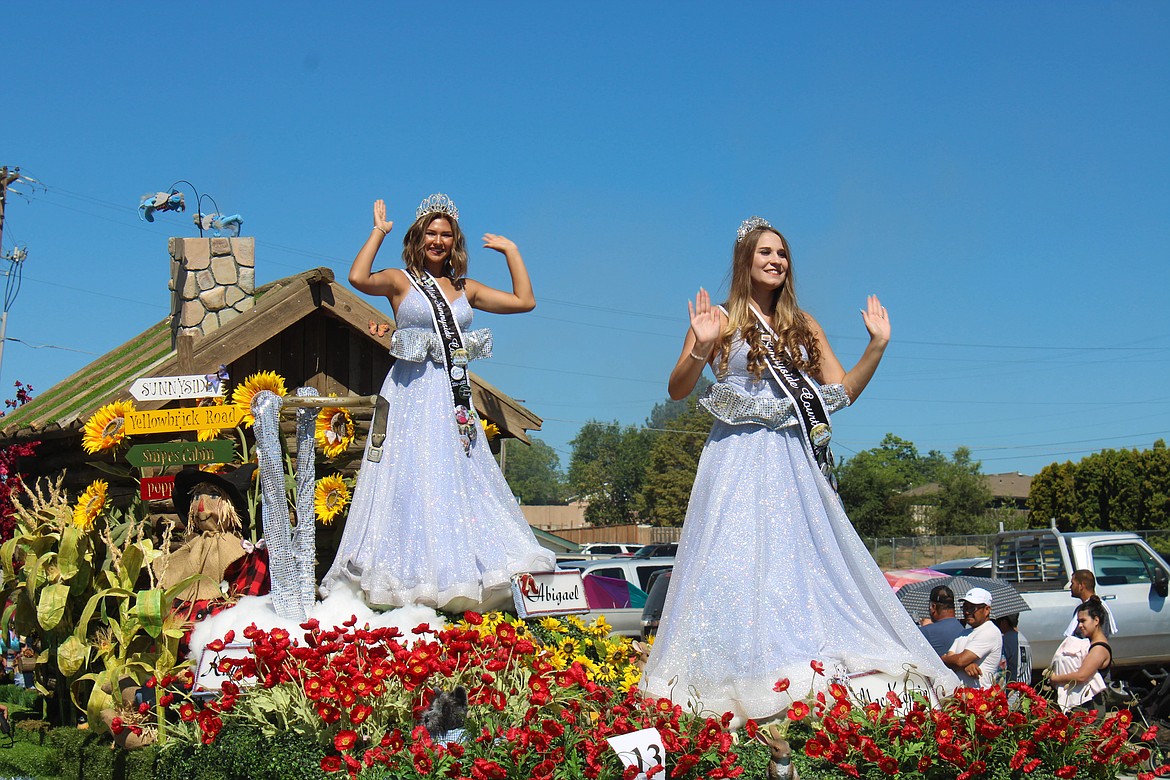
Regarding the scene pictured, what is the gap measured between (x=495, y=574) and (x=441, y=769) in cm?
207

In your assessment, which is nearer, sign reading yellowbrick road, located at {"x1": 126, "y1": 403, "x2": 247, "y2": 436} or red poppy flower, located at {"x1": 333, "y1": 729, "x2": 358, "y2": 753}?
red poppy flower, located at {"x1": 333, "y1": 729, "x2": 358, "y2": 753}

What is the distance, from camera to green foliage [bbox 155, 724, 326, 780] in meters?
3.99

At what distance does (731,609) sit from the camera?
460cm

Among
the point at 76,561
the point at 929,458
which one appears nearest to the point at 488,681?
the point at 76,561

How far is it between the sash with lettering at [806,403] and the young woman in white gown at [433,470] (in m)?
1.61

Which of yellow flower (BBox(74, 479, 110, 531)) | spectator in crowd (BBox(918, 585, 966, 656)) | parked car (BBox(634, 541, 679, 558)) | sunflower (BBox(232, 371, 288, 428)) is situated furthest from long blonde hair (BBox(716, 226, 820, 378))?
parked car (BBox(634, 541, 679, 558))

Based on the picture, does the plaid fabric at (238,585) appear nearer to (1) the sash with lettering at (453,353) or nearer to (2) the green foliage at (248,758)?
(1) the sash with lettering at (453,353)

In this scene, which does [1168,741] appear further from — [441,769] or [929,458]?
[929,458]

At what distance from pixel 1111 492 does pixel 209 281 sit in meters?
36.9

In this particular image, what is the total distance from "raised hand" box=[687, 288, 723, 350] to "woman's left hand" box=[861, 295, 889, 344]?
0.70 m

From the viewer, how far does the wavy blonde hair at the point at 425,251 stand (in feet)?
21.0

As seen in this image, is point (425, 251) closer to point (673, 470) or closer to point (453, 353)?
point (453, 353)

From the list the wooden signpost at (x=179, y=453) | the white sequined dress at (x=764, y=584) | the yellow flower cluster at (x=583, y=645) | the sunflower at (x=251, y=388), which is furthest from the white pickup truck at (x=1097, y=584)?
the wooden signpost at (x=179, y=453)

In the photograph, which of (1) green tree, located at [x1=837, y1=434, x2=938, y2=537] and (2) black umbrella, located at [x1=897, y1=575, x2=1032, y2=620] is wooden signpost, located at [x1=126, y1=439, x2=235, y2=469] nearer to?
(2) black umbrella, located at [x1=897, y1=575, x2=1032, y2=620]
